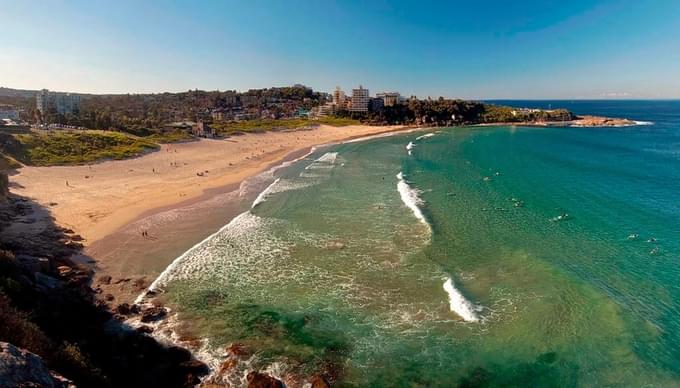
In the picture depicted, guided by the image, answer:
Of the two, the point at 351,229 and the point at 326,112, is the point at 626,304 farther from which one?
the point at 326,112

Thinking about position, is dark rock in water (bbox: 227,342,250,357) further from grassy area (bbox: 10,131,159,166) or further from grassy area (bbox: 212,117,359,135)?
grassy area (bbox: 212,117,359,135)

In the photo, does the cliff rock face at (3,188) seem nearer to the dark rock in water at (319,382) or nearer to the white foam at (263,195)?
the white foam at (263,195)

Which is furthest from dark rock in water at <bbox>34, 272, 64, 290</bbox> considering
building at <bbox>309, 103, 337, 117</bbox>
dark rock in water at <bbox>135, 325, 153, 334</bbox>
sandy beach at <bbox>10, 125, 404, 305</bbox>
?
building at <bbox>309, 103, 337, 117</bbox>

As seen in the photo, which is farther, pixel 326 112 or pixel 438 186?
pixel 326 112

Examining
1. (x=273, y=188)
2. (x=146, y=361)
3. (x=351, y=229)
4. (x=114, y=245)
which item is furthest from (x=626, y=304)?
(x=273, y=188)

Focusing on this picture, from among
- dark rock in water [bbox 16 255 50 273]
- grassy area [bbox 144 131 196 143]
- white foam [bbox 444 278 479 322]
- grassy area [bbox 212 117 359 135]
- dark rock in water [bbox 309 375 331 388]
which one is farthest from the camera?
grassy area [bbox 212 117 359 135]

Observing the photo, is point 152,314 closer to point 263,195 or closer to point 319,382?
point 319,382

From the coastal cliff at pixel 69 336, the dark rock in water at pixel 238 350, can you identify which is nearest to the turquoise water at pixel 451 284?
the dark rock in water at pixel 238 350
